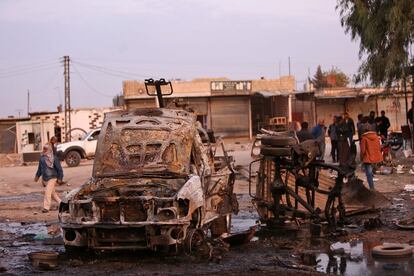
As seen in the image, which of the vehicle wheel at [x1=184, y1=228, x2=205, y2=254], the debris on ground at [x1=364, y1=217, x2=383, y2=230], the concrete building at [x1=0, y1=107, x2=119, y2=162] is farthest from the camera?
the concrete building at [x1=0, y1=107, x2=119, y2=162]

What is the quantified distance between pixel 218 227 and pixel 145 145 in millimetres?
1843

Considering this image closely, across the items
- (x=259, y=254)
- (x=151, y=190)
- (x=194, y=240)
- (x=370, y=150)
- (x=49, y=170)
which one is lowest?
(x=259, y=254)

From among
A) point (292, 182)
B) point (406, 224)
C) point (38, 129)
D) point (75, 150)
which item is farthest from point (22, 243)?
point (38, 129)

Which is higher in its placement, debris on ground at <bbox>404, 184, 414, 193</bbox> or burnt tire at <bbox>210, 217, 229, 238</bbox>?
burnt tire at <bbox>210, 217, 229, 238</bbox>

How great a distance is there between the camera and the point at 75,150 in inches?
1316

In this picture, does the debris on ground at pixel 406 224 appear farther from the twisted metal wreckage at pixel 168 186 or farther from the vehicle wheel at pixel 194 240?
the vehicle wheel at pixel 194 240

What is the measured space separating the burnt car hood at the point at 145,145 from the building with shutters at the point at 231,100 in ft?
126

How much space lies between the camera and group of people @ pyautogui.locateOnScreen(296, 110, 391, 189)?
15844 millimetres

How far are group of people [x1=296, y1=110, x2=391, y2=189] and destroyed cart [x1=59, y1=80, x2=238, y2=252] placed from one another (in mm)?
4093

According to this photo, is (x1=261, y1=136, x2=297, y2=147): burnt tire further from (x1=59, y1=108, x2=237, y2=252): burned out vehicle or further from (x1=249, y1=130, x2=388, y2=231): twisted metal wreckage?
(x1=59, y1=108, x2=237, y2=252): burned out vehicle

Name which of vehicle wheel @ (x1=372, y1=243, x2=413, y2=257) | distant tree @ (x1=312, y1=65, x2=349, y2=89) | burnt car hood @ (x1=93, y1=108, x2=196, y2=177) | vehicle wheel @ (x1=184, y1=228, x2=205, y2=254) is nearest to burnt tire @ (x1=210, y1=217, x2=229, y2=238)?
burnt car hood @ (x1=93, y1=108, x2=196, y2=177)

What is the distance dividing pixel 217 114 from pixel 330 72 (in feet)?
158

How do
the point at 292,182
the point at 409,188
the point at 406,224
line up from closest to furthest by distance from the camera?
the point at 406,224 → the point at 292,182 → the point at 409,188

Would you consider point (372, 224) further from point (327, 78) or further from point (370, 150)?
point (327, 78)
